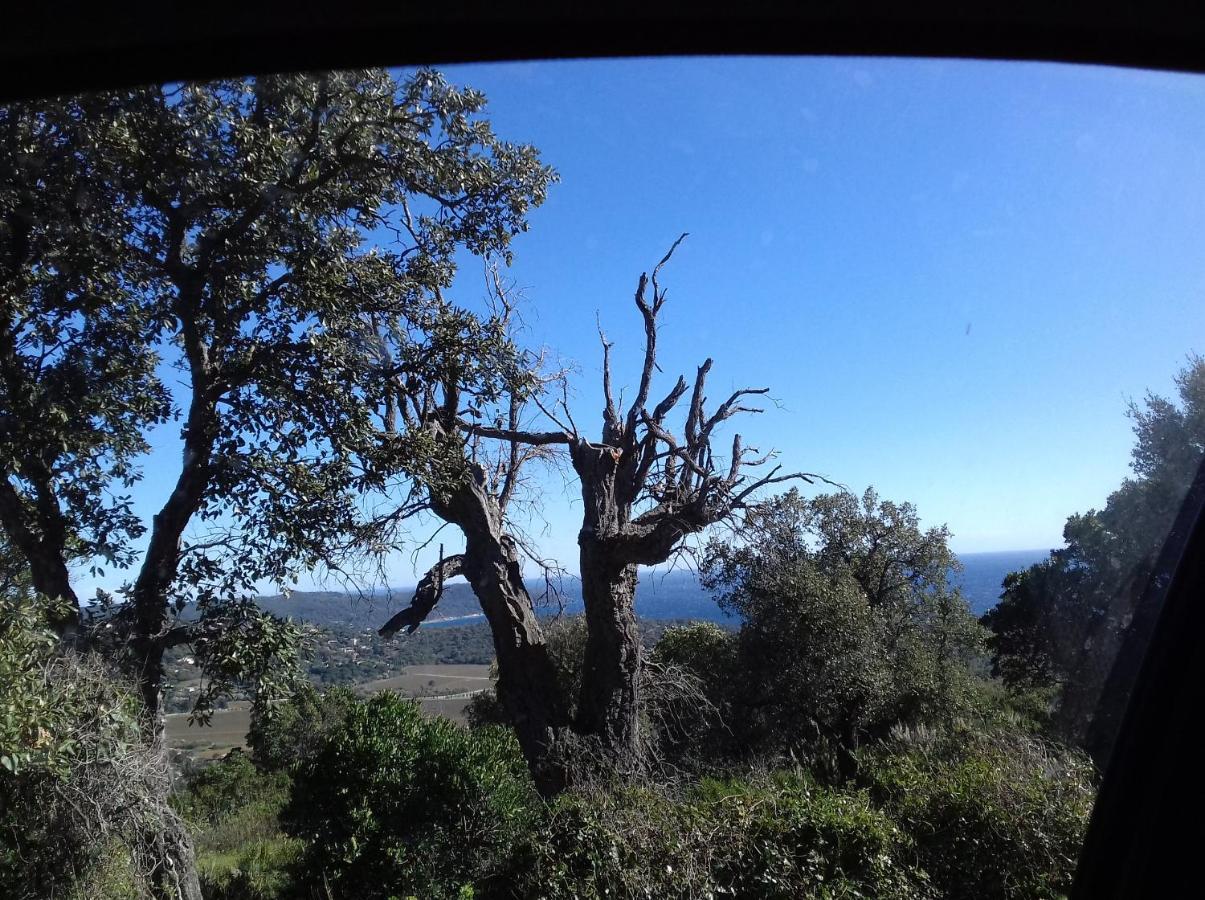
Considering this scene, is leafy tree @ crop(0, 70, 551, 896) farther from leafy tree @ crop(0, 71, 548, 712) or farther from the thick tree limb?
the thick tree limb

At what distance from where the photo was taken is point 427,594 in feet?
40.6

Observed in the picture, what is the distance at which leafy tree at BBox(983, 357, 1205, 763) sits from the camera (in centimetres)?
391

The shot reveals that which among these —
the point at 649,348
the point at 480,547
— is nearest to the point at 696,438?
the point at 649,348

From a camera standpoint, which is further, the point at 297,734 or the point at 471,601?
the point at 297,734

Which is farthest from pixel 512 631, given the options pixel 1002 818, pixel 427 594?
pixel 1002 818

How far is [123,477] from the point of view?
756 cm

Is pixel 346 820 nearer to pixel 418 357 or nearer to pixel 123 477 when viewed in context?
pixel 123 477

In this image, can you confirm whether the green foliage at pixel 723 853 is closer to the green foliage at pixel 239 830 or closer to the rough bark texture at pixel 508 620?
the green foliage at pixel 239 830

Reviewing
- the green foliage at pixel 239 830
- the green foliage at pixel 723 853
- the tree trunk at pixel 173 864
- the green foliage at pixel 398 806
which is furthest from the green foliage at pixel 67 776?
the green foliage at pixel 723 853

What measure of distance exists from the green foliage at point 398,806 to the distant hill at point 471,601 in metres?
1.36

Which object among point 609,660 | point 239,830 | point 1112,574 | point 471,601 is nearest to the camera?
point 1112,574

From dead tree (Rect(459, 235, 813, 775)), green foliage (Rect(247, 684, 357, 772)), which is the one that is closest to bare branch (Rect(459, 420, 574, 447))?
dead tree (Rect(459, 235, 813, 775))

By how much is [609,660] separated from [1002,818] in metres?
6.04

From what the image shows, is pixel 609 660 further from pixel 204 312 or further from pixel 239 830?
pixel 239 830
